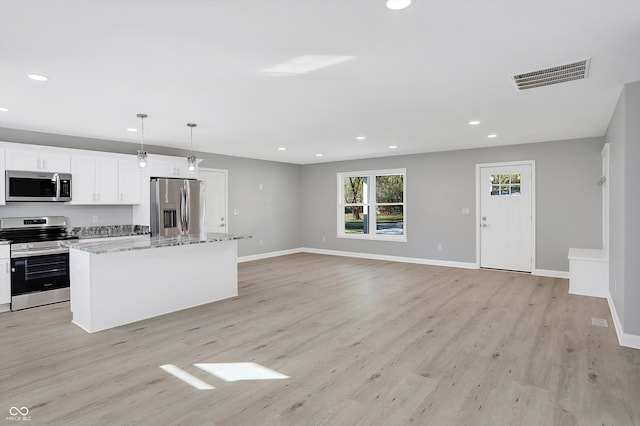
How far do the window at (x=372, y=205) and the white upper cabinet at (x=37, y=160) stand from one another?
5.81m

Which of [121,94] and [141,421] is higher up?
[121,94]

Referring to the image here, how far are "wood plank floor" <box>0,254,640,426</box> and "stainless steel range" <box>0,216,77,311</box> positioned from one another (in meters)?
0.25

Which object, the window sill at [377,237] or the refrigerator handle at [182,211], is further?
the window sill at [377,237]

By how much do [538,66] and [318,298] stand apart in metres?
3.66

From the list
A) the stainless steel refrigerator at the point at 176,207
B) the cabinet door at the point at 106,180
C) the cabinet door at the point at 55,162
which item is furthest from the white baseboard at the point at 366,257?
the cabinet door at the point at 55,162

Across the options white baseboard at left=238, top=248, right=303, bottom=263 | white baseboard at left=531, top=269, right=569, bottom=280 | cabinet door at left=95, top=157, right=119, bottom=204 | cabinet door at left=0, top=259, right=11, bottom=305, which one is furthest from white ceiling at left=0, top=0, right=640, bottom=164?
white baseboard at left=238, top=248, right=303, bottom=263

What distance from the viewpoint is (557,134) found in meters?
5.81

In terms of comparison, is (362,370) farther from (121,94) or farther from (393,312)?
(121,94)

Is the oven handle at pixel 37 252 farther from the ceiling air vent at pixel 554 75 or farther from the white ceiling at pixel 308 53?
the ceiling air vent at pixel 554 75

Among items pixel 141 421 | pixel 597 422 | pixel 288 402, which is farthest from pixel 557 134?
pixel 141 421

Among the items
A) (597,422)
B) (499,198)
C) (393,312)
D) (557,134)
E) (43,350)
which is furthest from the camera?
(499,198)

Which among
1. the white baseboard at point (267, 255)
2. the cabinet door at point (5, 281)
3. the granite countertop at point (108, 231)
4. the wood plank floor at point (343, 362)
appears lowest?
the wood plank floor at point (343, 362)

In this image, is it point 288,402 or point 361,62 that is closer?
point 288,402

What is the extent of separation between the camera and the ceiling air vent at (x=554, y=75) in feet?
9.80
